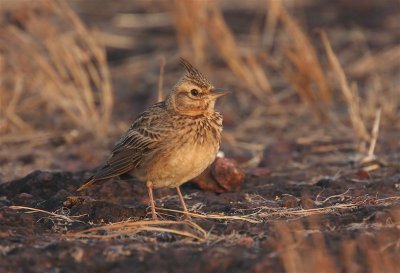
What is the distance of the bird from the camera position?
6.43m

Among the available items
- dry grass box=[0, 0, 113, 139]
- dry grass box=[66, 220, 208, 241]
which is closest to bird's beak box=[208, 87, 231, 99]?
dry grass box=[66, 220, 208, 241]

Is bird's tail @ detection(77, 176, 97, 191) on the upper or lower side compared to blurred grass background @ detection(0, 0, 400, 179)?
lower

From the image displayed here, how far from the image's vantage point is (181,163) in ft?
20.9

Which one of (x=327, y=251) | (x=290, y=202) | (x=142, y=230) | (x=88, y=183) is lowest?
(x=327, y=251)

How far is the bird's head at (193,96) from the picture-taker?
680cm

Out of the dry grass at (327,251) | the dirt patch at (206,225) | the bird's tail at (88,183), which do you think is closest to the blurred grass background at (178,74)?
the dirt patch at (206,225)

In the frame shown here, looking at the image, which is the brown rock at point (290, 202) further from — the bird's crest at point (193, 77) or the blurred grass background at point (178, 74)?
the blurred grass background at point (178, 74)

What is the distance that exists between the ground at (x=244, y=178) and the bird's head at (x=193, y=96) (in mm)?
756

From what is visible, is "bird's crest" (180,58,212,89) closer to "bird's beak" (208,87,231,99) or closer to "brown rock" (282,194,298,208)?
"bird's beak" (208,87,231,99)

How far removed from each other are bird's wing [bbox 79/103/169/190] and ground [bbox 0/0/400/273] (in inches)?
11.0

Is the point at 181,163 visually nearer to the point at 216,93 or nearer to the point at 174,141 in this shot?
the point at 174,141


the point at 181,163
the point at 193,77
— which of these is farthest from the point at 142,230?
the point at 193,77

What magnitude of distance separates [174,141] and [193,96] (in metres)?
0.52

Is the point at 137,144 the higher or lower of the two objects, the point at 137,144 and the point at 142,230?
the higher
